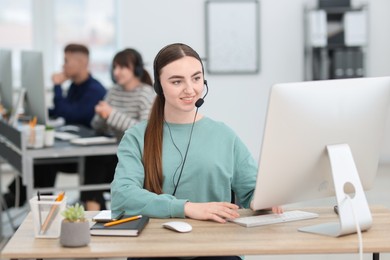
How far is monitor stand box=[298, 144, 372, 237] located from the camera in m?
1.92

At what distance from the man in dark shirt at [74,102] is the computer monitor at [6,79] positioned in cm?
45

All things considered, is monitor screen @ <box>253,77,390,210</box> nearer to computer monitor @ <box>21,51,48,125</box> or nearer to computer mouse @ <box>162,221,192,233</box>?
computer mouse @ <box>162,221,192,233</box>

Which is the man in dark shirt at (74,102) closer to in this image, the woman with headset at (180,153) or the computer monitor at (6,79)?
the computer monitor at (6,79)

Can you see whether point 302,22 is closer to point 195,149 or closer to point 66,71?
point 66,71

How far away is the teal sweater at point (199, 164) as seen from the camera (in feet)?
7.25

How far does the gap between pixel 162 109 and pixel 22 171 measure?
165cm

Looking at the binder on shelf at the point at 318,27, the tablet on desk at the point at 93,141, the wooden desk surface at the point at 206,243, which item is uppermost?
the binder on shelf at the point at 318,27

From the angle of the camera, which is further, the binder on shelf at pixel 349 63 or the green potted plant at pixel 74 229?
the binder on shelf at pixel 349 63

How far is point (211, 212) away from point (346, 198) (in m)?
0.37

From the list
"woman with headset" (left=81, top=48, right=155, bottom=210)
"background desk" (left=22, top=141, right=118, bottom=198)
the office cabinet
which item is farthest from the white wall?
"background desk" (left=22, top=141, right=118, bottom=198)

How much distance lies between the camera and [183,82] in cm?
220

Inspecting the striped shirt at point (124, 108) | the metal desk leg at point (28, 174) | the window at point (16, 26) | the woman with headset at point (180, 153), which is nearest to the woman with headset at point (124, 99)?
the striped shirt at point (124, 108)

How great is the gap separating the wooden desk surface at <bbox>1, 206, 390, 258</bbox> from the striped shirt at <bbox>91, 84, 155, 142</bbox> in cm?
195

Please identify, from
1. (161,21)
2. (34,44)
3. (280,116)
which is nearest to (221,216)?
(280,116)
